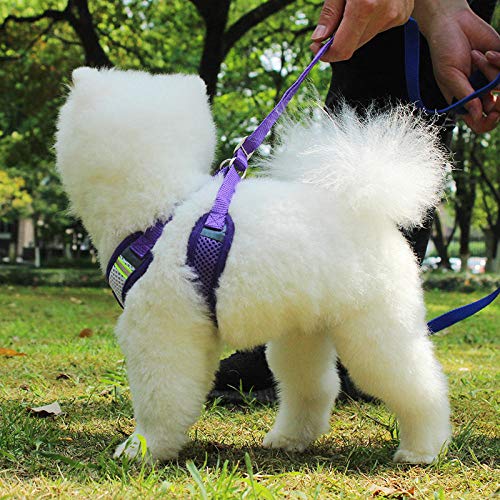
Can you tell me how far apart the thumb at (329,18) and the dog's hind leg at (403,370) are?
104 centimetres

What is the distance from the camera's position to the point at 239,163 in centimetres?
228

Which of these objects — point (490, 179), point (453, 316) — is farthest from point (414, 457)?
point (490, 179)

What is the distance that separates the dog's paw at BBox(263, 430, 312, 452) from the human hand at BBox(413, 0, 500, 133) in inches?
62.8

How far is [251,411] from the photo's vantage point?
304cm

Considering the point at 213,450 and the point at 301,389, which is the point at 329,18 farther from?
the point at 213,450

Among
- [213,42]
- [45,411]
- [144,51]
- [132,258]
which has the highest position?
[144,51]

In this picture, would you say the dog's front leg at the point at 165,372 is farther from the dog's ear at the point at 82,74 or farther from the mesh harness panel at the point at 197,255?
the dog's ear at the point at 82,74

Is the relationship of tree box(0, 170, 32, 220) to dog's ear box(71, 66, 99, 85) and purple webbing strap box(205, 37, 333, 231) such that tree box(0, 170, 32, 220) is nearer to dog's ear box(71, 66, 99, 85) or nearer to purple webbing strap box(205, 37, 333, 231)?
dog's ear box(71, 66, 99, 85)

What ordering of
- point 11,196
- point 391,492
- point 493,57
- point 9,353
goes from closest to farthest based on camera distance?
point 391,492 < point 493,57 < point 9,353 < point 11,196

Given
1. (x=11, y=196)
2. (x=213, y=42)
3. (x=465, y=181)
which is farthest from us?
(x=11, y=196)

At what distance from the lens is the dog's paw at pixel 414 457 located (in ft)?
7.31

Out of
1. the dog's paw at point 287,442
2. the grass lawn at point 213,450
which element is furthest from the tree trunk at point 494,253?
the dog's paw at point 287,442

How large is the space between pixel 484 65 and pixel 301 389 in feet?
5.34

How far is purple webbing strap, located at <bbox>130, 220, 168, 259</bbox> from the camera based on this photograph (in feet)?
6.95
